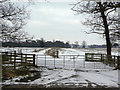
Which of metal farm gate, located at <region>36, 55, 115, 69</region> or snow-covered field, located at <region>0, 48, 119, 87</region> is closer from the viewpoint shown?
snow-covered field, located at <region>0, 48, 119, 87</region>

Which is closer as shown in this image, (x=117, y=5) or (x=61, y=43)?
(x=117, y=5)

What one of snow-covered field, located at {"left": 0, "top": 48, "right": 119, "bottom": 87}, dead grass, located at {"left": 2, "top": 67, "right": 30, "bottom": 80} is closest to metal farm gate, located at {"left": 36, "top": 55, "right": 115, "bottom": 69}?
snow-covered field, located at {"left": 0, "top": 48, "right": 119, "bottom": 87}

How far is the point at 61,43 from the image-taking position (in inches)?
4181

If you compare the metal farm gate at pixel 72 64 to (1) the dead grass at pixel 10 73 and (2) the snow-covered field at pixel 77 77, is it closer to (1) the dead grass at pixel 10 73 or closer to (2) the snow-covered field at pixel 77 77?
(2) the snow-covered field at pixel 77 77

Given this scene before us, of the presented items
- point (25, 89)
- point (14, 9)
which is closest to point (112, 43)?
point (14, 9)

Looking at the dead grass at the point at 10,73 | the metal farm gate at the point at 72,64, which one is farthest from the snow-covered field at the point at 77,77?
the dead grass at the point at 10,73

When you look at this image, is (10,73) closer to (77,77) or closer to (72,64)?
(77,77)

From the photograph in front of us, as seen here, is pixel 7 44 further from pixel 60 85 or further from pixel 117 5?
pixel 117 5

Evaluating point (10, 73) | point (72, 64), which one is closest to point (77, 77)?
point (10, 73)

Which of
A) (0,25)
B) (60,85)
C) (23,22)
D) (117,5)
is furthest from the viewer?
(23,22)

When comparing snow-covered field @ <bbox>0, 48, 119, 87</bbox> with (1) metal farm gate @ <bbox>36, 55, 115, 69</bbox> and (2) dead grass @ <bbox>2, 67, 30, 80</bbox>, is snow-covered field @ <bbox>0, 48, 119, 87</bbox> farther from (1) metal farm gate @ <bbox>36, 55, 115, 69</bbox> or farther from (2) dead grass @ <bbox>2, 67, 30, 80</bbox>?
(2) dead grass @ <bbox>2, 67, 30, 80</bbox>

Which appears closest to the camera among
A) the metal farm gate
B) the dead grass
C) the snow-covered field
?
the snow-covered field

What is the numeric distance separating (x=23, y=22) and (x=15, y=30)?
1.22m

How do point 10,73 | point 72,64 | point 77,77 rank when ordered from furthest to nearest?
point 72,64
point 10,73
point 77,77
